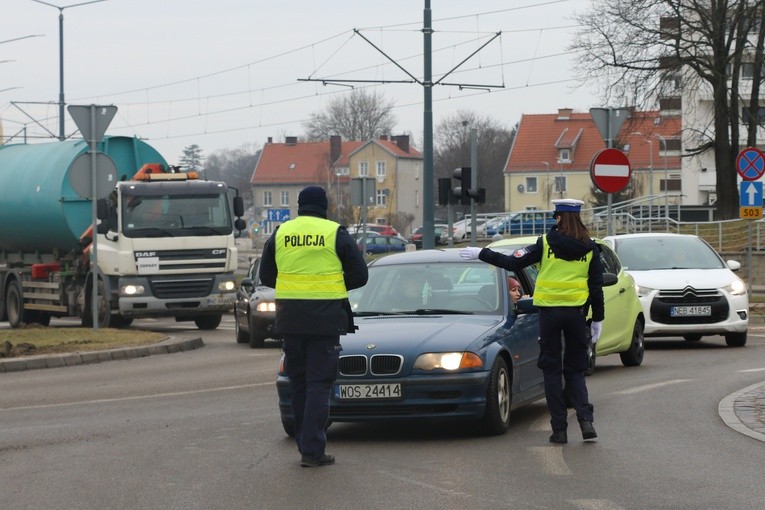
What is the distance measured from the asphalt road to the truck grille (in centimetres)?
1157

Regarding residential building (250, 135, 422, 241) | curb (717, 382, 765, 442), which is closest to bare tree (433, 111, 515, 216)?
residential building (250, 135, 422, 241)

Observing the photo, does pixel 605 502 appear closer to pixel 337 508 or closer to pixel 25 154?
pixel 337 508

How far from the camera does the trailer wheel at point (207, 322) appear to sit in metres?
30.4

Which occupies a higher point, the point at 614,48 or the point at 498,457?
the point at 614,48

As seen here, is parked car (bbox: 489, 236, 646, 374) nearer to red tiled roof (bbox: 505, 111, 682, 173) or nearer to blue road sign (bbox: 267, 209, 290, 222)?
blue road sign (bbox: 267, 209, 290, 222)

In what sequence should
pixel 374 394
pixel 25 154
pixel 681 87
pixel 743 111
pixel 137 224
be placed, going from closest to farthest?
1. pixel 374 394
2. pixel 137 224
3. pixel 25 154
4. pixel 681 87
5. pixel 743 111

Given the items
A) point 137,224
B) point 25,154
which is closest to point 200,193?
point 137,224

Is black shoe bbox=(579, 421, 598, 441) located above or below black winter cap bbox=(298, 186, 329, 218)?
below

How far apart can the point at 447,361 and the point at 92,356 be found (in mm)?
10589

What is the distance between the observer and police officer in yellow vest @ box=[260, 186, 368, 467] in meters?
9.72

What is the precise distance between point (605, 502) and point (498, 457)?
6.33 feet

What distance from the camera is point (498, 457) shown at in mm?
9953

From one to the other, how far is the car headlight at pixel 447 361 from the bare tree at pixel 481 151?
126897mm

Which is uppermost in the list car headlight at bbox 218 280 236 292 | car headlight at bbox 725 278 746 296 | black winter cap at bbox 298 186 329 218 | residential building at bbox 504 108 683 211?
residential building at bbox 504 108 683 211
